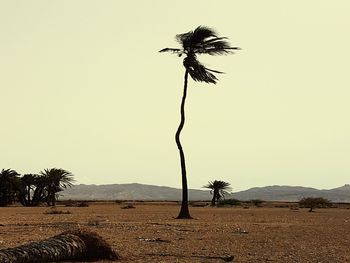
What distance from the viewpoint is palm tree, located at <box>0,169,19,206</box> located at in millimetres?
63344

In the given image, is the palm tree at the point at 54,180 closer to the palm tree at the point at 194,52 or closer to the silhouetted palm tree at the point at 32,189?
the silhouetted palm tree at the point at 32,189

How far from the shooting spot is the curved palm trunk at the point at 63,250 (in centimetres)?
838

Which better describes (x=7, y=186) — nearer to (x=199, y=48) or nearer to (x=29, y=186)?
(x=29, y=186)

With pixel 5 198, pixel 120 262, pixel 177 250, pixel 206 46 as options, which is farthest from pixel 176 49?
pixel 5 198

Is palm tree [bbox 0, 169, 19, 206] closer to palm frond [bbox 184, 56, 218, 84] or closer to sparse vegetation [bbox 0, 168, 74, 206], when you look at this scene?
sparse vegetation [bbox 0, 168, 74, 206]

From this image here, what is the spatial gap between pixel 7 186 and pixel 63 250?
2279 inches

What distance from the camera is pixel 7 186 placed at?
64.1 meters

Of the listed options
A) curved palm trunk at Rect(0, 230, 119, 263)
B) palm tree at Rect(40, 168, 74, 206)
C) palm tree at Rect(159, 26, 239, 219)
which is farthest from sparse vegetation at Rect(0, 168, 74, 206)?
curved palm trunk at Rect(0, 230, 119, 263)

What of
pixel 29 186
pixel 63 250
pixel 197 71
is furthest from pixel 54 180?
pixel 63 250

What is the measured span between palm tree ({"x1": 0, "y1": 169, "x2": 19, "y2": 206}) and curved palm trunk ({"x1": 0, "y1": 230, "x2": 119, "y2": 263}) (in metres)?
56.4

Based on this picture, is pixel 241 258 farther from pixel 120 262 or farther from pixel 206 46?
pixel 206 46

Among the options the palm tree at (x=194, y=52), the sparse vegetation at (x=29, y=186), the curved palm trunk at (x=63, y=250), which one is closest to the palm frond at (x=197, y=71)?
the palm tree at (x=194, y=52)

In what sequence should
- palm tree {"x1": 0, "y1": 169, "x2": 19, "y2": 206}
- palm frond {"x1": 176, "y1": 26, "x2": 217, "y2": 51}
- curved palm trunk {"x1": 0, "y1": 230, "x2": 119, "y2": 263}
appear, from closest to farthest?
1. curved palm trunk {"x1": 0, "y1": 230, "x2": 119, "y2": 263}
2. palm frond {"x1": 176, "y1": 26, "x2": 217, "y2": 51}
3. palm tree {"x1": 0, "y1": 169, "x2": 19, "y2": 206}

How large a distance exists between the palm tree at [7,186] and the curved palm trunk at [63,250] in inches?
2222
